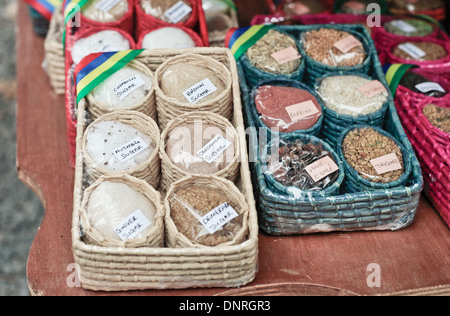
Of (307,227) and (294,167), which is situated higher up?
(294,167)

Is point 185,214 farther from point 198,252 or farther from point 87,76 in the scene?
point 87,76

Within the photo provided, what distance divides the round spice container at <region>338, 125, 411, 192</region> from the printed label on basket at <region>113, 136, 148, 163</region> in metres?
0.67

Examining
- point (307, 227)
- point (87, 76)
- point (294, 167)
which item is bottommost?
point (307, 227)

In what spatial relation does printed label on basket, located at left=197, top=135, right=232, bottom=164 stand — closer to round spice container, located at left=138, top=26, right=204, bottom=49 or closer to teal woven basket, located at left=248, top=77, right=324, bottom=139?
teal woven basket, located at left=248, top=77, right=324, bottom=139

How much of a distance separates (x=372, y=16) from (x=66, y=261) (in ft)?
5.82

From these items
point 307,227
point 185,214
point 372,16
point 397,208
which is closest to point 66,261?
point 185,214

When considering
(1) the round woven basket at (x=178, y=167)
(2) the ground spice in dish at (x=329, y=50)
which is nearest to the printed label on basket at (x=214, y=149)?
(1) the round woven basket at (x=178, y=167)

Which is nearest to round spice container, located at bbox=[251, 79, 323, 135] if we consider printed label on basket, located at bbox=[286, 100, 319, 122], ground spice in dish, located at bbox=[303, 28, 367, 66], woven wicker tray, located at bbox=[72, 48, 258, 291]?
printed label on basket, located at bbox=[286, 100, 319, 122]

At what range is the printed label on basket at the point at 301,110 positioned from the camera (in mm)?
1770

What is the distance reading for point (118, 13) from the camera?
211cm

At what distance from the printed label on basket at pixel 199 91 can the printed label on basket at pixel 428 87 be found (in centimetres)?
83

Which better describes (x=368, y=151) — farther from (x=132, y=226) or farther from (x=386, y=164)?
(x=132, y=226)

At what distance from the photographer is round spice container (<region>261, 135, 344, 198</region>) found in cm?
158

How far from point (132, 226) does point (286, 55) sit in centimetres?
98
